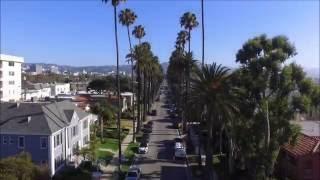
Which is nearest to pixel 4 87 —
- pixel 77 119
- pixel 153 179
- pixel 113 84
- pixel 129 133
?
pixel 113 84

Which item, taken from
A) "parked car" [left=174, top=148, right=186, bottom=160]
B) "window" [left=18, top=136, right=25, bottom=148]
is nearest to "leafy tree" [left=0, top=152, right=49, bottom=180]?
"window" [left=18, top=136, right=25, bottom=148]

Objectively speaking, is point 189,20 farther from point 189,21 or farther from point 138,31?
point 138,31

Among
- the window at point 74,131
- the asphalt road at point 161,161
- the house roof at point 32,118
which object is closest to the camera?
the house roof at point 32,118

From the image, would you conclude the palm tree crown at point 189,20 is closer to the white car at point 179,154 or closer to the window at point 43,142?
the white car at point 179,154

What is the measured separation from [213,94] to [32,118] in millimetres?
19715

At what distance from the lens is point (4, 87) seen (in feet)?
442

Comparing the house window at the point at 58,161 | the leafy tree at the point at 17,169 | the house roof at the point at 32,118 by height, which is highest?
the house roof at the point at 32,118

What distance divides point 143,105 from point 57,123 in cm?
6322

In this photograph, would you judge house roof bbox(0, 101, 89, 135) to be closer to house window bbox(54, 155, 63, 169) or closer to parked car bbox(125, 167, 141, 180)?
house window bbox(54, 155, 63, 169)

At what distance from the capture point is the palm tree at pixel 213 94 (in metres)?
41.3

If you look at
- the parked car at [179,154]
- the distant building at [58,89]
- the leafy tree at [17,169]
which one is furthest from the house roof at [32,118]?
the distant building at [58,89]

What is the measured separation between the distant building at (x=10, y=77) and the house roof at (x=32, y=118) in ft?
262

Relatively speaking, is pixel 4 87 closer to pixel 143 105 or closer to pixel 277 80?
pixel 143 105

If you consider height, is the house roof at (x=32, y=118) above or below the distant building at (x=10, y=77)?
below
